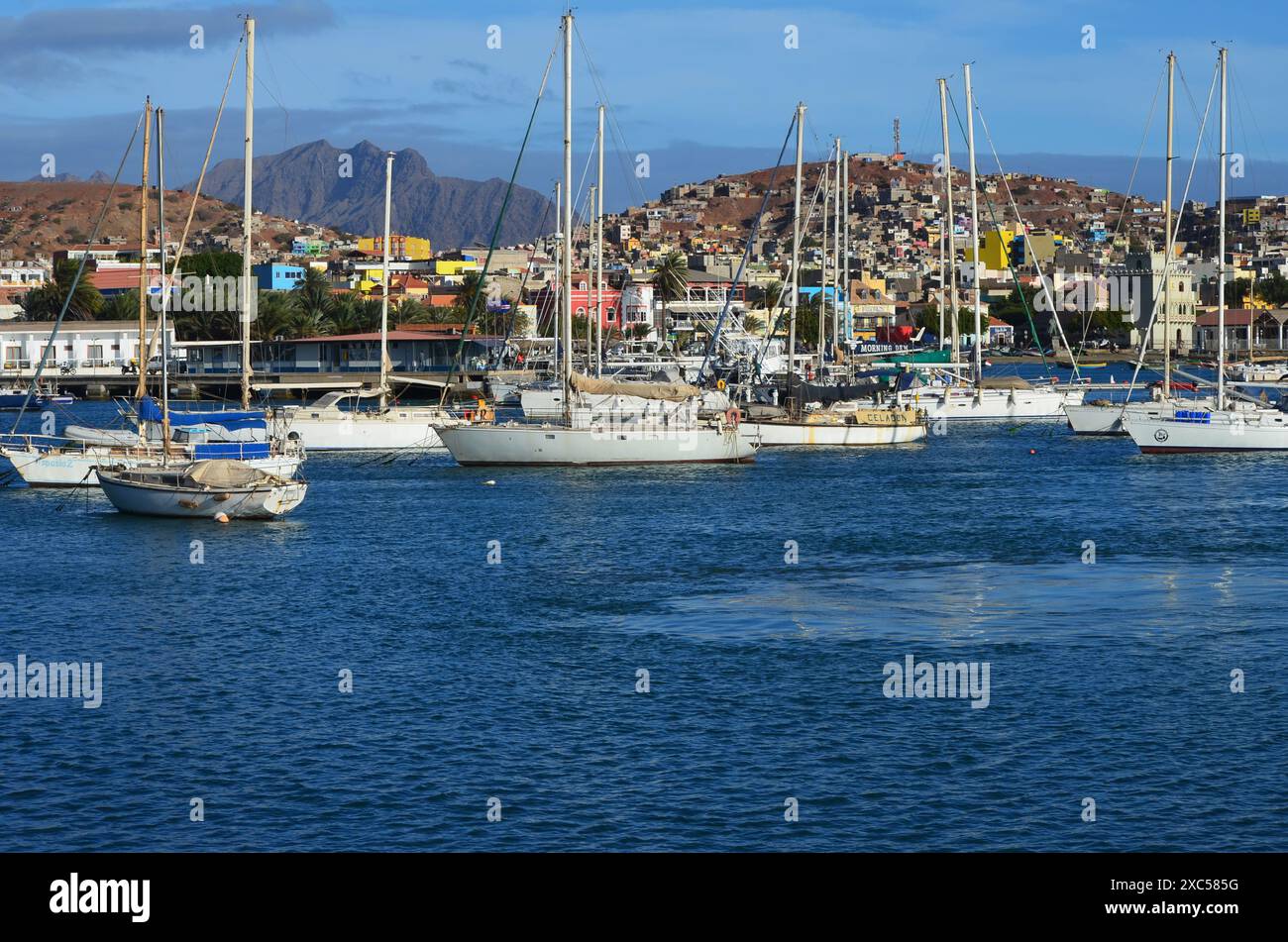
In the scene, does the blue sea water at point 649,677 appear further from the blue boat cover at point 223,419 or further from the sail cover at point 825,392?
the sail cover at point 825,392

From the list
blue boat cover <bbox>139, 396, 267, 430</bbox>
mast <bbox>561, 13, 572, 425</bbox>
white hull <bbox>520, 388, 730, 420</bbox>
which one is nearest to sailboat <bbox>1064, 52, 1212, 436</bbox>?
white hull <bbox>520, 388, 730, 420</bbox>

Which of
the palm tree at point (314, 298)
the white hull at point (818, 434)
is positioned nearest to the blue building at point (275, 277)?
the palm tree at point (314, 298)

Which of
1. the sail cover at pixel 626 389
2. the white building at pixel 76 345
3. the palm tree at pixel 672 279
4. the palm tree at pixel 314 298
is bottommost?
the sail cover at pixel 626 389

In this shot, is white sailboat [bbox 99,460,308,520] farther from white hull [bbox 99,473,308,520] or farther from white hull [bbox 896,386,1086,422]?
white hull [bbox 896,386,1086,422]

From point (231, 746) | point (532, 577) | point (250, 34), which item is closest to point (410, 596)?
point (532, 577)

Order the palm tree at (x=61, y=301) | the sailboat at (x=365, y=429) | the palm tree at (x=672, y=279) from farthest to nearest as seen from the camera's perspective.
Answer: the palm tree at (x=672, y=279) < the palm tree at (x=61, y=301) < the sailboat at (x=365, y=429)

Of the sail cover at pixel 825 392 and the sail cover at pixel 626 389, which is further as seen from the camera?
the sail cover at pixel 825 392

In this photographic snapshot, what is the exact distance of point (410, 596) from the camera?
28188 mm

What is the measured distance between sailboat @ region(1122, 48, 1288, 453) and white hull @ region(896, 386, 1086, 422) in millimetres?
16346

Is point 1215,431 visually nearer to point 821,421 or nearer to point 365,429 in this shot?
point 821,421

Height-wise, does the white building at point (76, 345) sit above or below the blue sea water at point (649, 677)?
above

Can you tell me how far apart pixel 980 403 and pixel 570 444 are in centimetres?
2842

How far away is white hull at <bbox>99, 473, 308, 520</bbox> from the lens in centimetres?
3541

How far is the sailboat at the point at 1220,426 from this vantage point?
2060 inches
